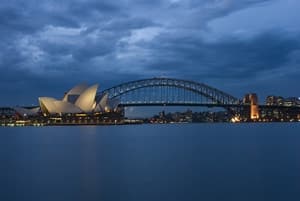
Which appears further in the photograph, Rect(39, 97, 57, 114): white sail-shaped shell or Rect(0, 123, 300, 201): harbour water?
Rect(39, 97, 57, 114): white sail-shaped shell

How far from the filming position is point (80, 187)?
1520 centimetres

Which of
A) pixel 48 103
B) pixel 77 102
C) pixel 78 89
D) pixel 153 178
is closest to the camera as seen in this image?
pixel 153 178

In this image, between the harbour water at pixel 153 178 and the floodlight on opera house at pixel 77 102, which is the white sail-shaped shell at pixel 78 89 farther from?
the harbour water at pixel 153 178

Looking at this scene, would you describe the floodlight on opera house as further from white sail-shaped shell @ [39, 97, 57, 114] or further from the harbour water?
the harbour water

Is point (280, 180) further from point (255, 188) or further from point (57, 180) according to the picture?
point (57, 180)

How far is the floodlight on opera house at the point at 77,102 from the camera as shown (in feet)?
335

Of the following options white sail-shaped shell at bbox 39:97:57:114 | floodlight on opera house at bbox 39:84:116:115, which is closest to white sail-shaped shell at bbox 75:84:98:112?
floodlight on opera house at bbox 39:84:116:115

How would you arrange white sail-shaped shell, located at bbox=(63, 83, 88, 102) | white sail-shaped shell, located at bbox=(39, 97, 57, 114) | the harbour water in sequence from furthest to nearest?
1. white sail-shaped shell, located at bbox=(39, 97, 57, 114)
2. white sail-shaped shell, located at bbox=(63, 83, 88, 102)
3. the harbour water

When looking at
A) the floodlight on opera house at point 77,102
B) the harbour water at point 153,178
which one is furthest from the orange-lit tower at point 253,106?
the harbour water at point 153,178

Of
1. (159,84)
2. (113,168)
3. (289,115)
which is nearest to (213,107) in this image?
(159,84)

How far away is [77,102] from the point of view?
106438 millimetres

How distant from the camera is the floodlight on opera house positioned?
10219 cm

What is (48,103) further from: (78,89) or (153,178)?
(153,178)

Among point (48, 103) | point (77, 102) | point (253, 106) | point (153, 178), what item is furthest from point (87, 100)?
point (153, 178)
